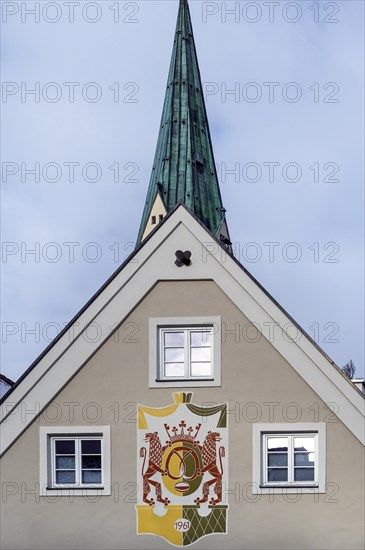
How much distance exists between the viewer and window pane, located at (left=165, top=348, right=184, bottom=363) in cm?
1322

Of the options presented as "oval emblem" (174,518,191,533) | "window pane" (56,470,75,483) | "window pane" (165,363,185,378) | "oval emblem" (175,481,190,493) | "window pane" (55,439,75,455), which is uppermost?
"window pane" (165,363,185,378)

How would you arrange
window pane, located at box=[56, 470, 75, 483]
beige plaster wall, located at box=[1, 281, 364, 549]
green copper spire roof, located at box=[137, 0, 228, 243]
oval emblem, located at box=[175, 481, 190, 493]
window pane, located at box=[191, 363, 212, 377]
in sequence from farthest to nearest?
1. green copper spire roof, located at box=[137, 0, 228, 243]
2. window pane, located at box=[191, 363, 212, 377]
3. window pane, located at box=[56, 470, 75, 483]
4. oval emblem, located at box=[175, 481, 190, 493]
5. beige plaster wall, located at box=[1, 281, 364, 549]

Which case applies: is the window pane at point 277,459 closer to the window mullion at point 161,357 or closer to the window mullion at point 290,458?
the window mullion at point 290,458

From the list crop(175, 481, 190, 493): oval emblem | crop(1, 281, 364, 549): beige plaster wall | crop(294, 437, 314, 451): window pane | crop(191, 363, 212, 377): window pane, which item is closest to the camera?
crop(1, 281, 364, 549): beige plaster wall

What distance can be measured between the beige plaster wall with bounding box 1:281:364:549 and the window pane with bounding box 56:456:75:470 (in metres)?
0.38

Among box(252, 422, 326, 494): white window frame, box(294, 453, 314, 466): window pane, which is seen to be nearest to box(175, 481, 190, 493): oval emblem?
box(252, 422, 326, 494): white window frame

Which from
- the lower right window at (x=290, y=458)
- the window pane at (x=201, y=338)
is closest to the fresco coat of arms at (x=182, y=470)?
the lower right window at (x=290, y=458)

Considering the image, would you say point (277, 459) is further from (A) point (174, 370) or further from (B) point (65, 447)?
(B) point (65, 447)

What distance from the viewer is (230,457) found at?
12.8 metres

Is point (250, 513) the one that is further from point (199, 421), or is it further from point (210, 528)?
point (199, 421)

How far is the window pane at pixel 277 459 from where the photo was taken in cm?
1292

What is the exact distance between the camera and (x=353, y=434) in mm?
12664

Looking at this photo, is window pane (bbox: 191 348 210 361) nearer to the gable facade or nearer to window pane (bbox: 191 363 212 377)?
window pane (bbox: 191 363 212 377)

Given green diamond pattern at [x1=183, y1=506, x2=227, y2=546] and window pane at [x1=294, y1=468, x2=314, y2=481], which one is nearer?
green diamond pattern at [x1=183, y1=506, x2=227, y2=546]
